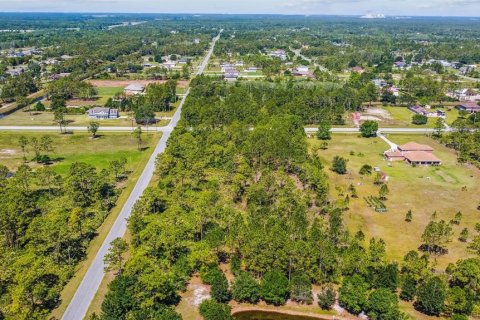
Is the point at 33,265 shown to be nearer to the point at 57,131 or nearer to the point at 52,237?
the point at 52,237

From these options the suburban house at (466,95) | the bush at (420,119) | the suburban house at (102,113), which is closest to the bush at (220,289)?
the suburban house at (102,113)

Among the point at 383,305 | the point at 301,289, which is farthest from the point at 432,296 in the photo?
the point at 301,289

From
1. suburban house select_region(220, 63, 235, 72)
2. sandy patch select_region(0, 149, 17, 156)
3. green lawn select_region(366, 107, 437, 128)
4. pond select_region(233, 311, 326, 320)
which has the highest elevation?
suburban house select_region(220, 63, 235, 72)

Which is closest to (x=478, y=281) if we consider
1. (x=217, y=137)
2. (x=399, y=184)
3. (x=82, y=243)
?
(x=399, y=184)

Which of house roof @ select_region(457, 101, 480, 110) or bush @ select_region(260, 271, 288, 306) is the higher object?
house roof @ select_region(457, 101, 480, 110)

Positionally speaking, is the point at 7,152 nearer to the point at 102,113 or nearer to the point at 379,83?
the point at 102,113

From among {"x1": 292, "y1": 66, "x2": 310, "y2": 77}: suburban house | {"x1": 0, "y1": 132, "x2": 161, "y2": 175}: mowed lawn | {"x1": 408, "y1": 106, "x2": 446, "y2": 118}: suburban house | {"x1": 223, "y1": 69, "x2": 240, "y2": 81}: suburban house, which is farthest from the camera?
{"x1": 292, "y1": 66, "x2": 310, "y2": 77}: suburban house

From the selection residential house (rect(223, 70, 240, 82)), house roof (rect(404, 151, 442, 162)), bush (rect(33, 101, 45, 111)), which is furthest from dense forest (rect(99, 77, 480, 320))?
residential house (rect(223, 70, 240, 82))

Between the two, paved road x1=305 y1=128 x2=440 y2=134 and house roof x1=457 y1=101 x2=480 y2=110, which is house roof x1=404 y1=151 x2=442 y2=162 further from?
house roof x1=457 y1=101 x2=480 y2=110

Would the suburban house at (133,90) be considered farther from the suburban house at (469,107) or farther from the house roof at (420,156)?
the suburban house at (469,107)
